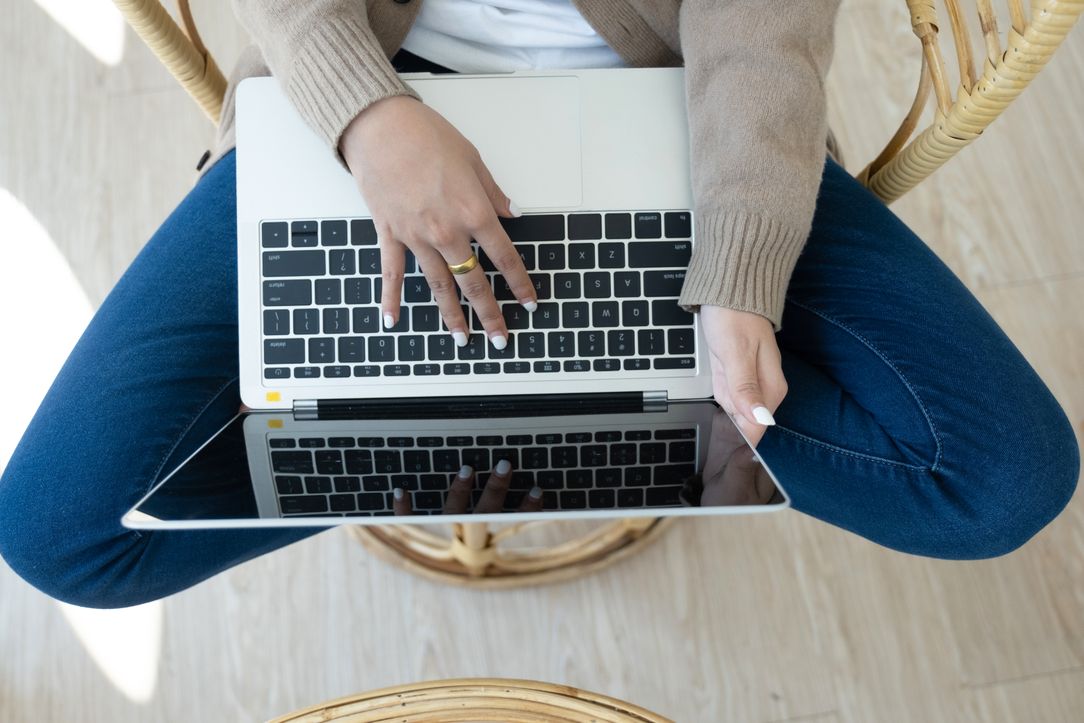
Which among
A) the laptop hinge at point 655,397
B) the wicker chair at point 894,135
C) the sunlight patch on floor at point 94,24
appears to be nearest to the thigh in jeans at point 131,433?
the wicker chair at point 894,135

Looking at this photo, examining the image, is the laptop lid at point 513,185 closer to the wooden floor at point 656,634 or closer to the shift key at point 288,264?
the shift key at point 288,264

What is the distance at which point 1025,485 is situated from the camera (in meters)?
0.83

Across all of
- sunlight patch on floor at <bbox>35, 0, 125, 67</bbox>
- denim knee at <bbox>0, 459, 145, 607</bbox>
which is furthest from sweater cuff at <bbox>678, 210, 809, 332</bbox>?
sunlight patch on floor at <bbox>35, 0, 125, 67</bbox>

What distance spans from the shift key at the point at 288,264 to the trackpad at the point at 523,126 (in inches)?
6.9

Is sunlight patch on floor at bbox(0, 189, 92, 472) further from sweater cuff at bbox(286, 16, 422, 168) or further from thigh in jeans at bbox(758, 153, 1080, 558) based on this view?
thigh in jeans at bbox(758, 153, 1080, 558)

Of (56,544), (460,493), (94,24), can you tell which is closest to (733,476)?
(460,493)

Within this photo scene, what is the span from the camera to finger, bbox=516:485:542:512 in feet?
2.20

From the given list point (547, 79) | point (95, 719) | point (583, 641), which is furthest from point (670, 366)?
point (95, 719)

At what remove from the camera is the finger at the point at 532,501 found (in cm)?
67

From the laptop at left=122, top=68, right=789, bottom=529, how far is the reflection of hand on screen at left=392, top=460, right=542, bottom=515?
20mm

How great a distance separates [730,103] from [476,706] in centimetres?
53

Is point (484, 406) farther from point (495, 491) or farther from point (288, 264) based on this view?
point (288, 264)

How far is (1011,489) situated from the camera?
2.73 feet

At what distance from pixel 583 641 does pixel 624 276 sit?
0.63m
